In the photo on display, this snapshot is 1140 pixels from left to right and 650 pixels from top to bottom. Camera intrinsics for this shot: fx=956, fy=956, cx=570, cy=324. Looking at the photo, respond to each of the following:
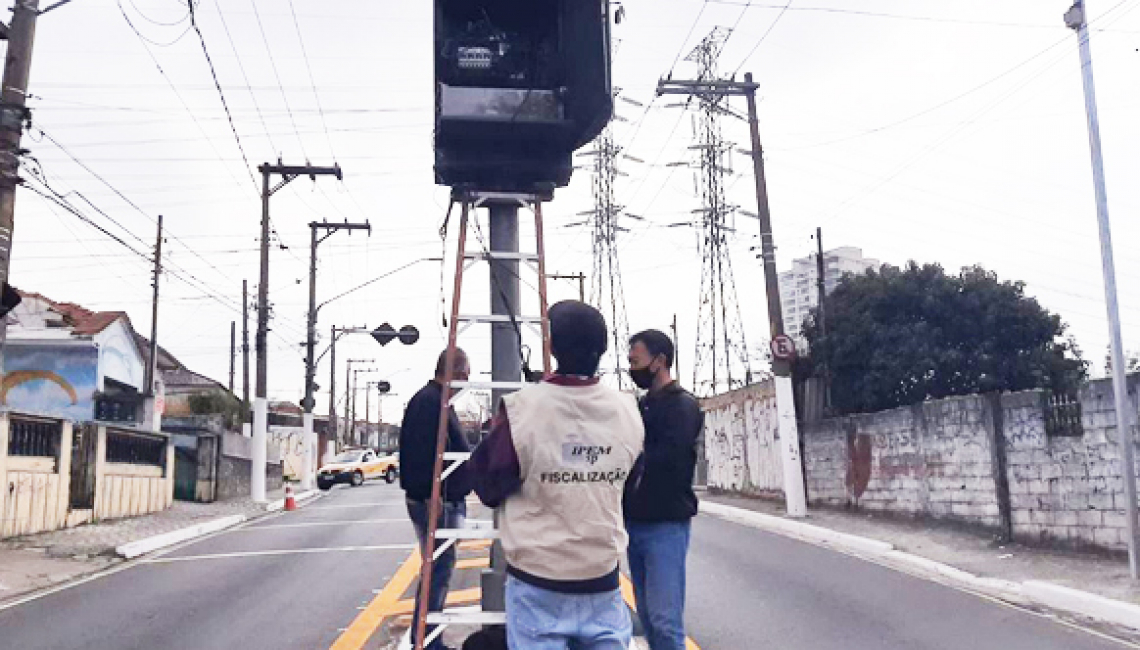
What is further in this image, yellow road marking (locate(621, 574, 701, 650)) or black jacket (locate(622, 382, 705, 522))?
yellow road marking (locate(621, 574, 701, 650))

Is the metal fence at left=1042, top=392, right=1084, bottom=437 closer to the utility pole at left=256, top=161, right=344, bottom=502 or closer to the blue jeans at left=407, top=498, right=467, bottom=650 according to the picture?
the blue jeans at left=407, top=498, right=467, bottom=650

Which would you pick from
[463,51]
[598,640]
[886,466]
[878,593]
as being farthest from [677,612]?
[886,466]

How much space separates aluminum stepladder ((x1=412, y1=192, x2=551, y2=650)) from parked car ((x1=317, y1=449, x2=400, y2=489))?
110 ft

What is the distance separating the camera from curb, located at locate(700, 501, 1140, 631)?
809 centimetres

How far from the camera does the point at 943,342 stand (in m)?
27.8

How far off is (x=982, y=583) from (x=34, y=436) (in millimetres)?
14581

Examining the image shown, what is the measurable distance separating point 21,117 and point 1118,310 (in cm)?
1207

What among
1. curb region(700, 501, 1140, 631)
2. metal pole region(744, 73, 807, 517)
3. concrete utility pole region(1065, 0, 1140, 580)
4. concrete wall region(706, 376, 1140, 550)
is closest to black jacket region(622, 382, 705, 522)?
curb region(700, 501, 1140, 631)

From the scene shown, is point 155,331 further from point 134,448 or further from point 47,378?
point 134,448

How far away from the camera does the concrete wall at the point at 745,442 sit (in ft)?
77.5

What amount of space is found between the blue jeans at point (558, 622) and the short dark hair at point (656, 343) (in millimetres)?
1635

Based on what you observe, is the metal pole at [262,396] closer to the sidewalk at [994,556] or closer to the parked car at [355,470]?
the parked car at [355,470]

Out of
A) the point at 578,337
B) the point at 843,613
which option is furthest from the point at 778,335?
the point at 578,337

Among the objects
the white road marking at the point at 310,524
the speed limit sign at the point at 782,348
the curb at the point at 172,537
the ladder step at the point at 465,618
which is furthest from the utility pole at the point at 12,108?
the speed limit sign at the point at 782,348
